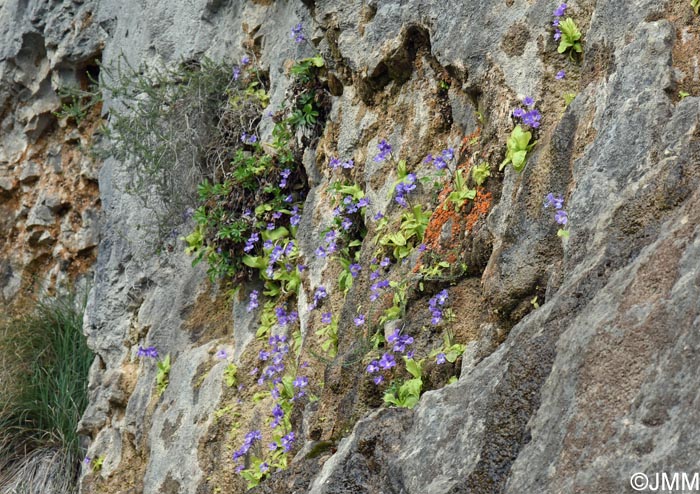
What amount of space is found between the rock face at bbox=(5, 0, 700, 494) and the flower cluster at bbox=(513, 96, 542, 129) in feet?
0.17

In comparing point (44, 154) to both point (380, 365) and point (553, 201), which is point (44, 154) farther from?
point (553, 201)

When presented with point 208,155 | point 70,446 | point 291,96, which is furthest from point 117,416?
point 291,96

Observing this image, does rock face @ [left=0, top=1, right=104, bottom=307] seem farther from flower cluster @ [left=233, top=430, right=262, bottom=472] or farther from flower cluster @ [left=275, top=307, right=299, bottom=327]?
flower cluster @ [left=233, top=430, right=262, bottom=472]

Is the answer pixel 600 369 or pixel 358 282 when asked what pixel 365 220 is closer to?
pixel 358 282

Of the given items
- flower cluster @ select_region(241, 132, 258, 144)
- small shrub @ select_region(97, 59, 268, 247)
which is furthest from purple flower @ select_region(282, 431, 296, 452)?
small shrub @ select_region(97, 59, 268, 247)

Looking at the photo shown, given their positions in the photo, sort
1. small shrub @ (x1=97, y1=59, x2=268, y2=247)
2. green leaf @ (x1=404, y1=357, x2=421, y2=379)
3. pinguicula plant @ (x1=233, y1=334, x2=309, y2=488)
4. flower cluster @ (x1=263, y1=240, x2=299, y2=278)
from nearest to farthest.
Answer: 1. green leaf @ (x1=404, y1=357, x2=421, y2=379)
2. pinguicula plant @ (x1=233, y1=334, x2=309, y2=488)
3. flower cluster @ (x1=263, y1=240, x2=299, y2=278)
4. small shrub @ (x1=97, y1=59, x2=268, y2=247)

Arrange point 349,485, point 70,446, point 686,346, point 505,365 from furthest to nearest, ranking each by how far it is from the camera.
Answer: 1. point 70,446
2. point 349,485
3. point 505,365
4. point 686,346

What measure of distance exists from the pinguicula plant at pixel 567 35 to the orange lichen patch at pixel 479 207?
610 millimetres

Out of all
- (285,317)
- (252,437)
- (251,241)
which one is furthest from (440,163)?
(251,241)

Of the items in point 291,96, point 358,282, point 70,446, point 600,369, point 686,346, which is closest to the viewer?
point 686,346

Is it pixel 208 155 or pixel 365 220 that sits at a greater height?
pixel 208 155

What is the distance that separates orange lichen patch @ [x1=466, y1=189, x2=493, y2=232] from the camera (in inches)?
139

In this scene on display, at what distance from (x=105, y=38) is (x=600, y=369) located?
248 inches

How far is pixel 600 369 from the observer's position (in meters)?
2.18
